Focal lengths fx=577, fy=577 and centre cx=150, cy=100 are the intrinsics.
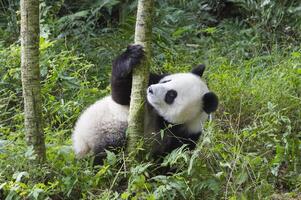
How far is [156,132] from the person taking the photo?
170 inches

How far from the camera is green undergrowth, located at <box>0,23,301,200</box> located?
3729 millimetres

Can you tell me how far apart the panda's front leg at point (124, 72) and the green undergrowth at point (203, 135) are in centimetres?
43

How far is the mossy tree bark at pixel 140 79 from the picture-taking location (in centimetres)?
378

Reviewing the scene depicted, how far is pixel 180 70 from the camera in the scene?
19.5ft

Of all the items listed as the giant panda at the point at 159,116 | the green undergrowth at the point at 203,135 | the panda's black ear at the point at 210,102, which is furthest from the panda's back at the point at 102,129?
the panda's black ear at the point at 210,102

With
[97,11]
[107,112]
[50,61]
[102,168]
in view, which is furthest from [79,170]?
[97,11]

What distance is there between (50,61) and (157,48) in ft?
4.97

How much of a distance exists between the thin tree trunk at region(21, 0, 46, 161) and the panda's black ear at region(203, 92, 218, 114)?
1.23 m

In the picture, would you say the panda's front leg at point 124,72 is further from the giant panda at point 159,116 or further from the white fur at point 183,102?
the white fur at point 183,102

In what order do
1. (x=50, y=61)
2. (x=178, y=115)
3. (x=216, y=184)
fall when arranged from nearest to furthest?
1. (x=216, y=184)
2. (x=178, y=115)
3. (x=50, y=61)

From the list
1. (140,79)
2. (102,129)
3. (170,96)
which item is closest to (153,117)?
(170,96)

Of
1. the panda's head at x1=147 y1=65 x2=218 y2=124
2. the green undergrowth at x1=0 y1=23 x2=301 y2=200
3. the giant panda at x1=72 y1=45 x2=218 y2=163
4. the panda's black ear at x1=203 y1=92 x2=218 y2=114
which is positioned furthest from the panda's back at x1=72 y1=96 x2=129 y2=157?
the panda's black ear at x1=203 y1=92 x2=218 y2=114

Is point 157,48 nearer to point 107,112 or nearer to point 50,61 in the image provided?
point 50,61

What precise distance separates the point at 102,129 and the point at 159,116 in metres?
0.44
